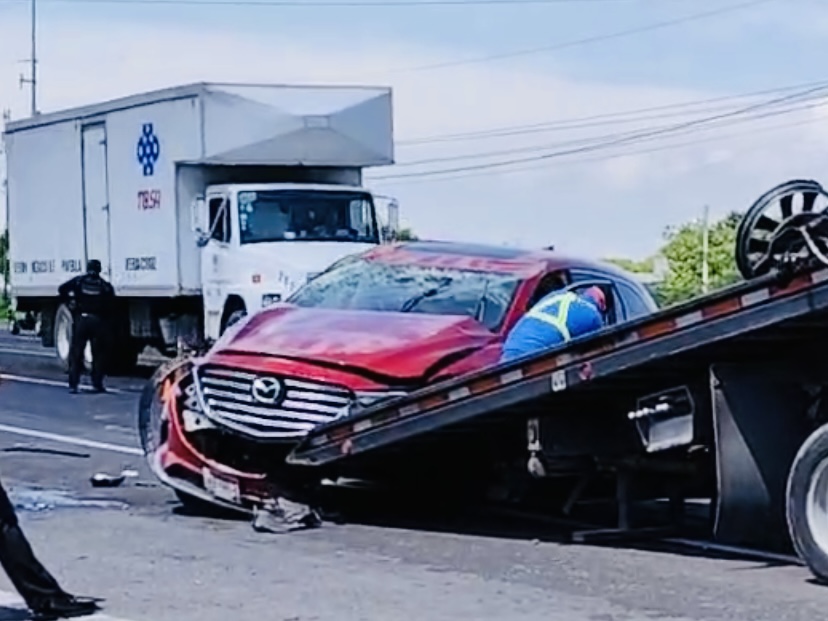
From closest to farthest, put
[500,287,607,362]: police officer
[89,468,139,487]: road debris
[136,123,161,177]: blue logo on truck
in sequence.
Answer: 1. [500,287,607,362]: police officer
2. [89,468,139,487]: road debris
3. [136,123,161,177]: blue logo on truck

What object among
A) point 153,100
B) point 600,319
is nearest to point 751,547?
point 600,319

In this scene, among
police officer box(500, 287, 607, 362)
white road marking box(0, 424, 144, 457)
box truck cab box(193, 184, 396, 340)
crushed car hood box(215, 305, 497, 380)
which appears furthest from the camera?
box truck cab box(193, 184, 396, 340)

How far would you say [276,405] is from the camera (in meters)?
12.2

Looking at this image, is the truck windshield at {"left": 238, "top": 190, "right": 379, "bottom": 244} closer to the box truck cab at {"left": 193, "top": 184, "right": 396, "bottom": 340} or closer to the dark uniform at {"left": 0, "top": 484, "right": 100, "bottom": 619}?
the box truck cab at {"left": 193, "top": 184, "right": 396, "bottom": 340}

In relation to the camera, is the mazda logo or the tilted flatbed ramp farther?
the mazda logo

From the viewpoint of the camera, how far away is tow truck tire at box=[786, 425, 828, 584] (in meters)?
10.0

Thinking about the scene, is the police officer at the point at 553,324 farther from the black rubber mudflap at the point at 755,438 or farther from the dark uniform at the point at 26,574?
the dark uniform at the point at 26,574

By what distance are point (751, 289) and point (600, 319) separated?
7.79ft

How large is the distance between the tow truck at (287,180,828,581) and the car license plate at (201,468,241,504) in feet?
1.57

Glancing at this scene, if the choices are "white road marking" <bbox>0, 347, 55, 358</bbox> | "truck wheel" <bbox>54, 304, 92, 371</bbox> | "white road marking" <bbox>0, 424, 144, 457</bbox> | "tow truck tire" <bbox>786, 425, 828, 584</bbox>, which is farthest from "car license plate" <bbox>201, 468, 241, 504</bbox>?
"white road marking" <bbox>0, 347, 55, 358</bbox>

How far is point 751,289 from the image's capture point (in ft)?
32.6

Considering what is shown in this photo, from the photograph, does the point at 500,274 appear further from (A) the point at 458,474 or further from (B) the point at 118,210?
(B) the point at 118,210

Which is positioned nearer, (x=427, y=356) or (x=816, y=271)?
(x=816, y=271)

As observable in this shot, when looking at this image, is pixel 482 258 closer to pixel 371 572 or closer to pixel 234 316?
pixel 371 572
